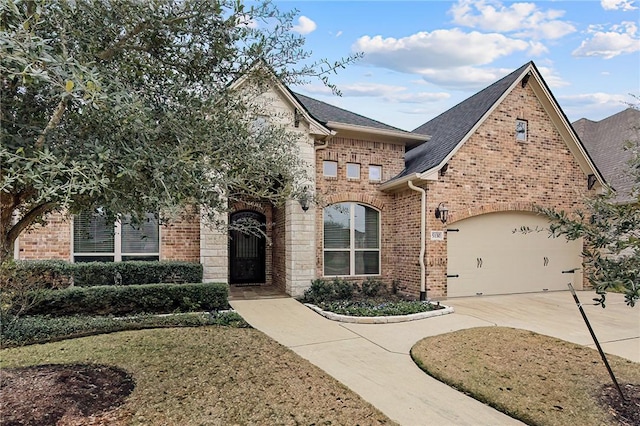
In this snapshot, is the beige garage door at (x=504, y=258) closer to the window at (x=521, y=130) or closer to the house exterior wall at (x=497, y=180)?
the house exterior wall at (x=497, y=180)

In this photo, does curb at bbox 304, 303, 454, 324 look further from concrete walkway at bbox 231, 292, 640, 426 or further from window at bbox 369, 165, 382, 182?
window at bbox 369, 165, 382, 182

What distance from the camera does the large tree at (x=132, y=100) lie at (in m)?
2.24

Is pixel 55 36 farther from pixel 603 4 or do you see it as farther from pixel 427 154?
pixel 427 154

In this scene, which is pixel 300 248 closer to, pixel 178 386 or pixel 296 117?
pixel 296 117

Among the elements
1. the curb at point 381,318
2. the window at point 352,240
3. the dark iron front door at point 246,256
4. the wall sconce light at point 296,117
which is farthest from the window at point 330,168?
the curb at point 381,318

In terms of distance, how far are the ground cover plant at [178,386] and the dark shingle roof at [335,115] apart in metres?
7.17

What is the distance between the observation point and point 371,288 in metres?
10.0

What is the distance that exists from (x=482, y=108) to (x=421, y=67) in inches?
97.9

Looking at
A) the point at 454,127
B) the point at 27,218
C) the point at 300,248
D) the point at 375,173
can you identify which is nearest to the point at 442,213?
the point at 375,173

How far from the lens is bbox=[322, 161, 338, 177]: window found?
10.4m

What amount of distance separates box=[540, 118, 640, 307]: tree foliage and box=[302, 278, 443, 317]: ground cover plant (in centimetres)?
460

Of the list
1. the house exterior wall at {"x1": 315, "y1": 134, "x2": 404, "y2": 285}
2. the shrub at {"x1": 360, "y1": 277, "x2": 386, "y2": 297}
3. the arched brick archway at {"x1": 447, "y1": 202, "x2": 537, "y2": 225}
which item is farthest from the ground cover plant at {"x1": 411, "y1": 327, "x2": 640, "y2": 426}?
the house exterior wall at {"x1": 315, "y1": 134, "x2": 404, "y2": 285}

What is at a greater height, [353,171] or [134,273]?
[353,171]

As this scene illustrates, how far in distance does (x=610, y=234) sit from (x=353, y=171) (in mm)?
7405
